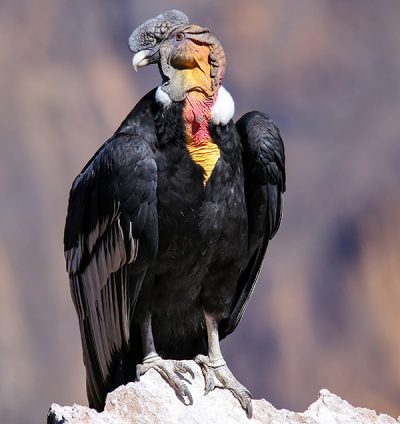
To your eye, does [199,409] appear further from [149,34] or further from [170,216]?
[149,34]

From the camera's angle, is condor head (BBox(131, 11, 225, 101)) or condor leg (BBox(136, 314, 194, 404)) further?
condor head (BBox(131, 11, 225, 101))

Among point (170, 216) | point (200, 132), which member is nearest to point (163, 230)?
point (170, 216)

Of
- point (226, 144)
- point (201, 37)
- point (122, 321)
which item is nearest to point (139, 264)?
point (122, 321)

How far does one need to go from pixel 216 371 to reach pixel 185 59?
5.32ft

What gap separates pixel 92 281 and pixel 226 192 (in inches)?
34.3

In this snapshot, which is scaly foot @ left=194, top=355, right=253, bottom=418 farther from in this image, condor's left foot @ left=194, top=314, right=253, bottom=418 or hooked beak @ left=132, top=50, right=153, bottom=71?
hooked beak @ left=132, top=50, right=153, bottom=71

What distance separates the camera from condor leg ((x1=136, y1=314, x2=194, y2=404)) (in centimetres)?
633

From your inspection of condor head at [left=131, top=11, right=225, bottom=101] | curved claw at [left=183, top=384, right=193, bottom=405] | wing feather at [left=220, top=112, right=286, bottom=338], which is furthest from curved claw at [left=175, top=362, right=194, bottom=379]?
condor head at [left=131, top=11, right=225, bottom=101]

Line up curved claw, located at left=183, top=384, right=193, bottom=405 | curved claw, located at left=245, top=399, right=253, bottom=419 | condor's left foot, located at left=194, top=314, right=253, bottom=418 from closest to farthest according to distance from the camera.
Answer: curved claw, located at left=183, top=384, right=193, bottom=405 → curved claw, located at left=245, top=399, right=253, bottom=419 → condor's left foot, located at left=194, top=314, right=253, bottom=418

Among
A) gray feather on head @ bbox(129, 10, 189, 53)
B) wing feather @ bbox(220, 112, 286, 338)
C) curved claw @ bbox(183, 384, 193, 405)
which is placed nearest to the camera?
curved claw @ bbox(183, 384, 193, 405)

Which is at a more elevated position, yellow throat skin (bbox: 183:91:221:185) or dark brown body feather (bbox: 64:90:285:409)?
yellow throat skin (bbox: 183:91:221:185)

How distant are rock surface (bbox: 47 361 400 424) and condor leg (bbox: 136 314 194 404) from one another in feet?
0.12

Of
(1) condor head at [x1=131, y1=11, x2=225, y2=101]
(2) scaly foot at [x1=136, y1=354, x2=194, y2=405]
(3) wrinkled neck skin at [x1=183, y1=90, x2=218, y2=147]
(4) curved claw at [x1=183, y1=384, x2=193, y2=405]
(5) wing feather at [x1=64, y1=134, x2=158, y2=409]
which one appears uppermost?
(1) condor head at [x1=131, y1=11, x2=225, y2=101]

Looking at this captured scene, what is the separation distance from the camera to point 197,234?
675 cm
